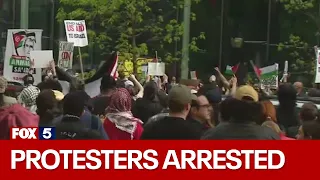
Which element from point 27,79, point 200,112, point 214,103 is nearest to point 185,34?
point 27,79

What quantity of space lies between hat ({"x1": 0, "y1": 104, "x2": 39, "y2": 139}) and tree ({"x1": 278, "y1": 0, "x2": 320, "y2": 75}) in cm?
1835

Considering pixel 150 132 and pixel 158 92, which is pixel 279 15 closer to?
pixel 158 92

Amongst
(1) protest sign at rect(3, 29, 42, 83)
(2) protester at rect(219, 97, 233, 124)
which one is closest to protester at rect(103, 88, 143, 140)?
(2) protester at rect(219, 97, 233, 124)

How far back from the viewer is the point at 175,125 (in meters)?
6.46

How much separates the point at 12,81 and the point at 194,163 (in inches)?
387

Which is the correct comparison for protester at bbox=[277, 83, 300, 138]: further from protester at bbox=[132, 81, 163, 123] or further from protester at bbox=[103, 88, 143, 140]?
protester at bbox=[103, 88, 143, 140]

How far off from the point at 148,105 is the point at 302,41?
18.1 metres

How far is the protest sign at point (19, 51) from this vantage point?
1527 centimetres

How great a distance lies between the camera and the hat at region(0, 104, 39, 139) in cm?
716

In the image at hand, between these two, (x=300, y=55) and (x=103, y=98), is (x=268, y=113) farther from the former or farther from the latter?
(x=300, y=55)

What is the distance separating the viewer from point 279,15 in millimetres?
29344

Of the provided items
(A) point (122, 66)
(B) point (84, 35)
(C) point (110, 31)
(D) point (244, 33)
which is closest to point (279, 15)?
(D) point (244, 33)

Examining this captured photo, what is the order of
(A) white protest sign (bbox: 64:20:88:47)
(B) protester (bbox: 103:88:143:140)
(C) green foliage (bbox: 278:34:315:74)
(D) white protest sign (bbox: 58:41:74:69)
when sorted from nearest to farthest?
(B) protester (bbox: 103:88:143:140), (D) white protest sign (bbox: 58:41:74:69), (A) white protest sign (bbox: 64:20:88:47), (C) green foliage (bbox: 278:34:315:74)
